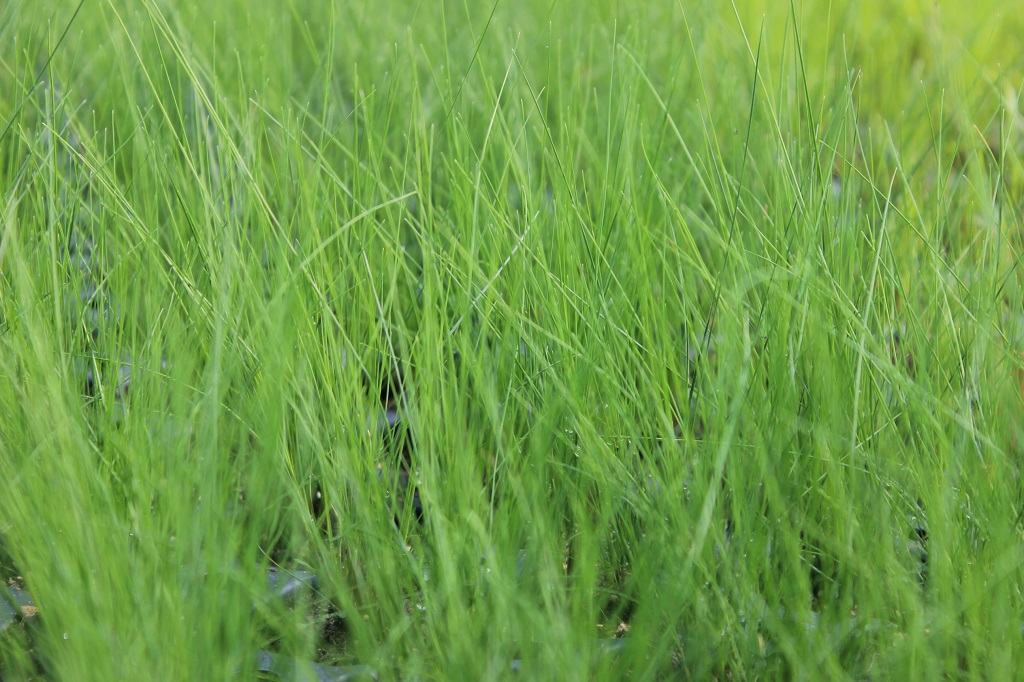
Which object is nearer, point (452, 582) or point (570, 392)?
point (452, 582)

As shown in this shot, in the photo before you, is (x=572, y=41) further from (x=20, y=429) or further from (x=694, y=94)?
(x=20, y=429)

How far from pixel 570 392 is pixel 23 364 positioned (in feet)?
2.19

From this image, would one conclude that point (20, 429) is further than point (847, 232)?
No

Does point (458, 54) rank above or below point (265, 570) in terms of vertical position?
above

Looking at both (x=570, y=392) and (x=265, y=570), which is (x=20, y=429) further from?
(x=570, y=392)

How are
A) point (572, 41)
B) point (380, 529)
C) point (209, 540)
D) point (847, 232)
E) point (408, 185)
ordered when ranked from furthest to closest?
1. point (572, 41)
2. point (408, 185)
3. point (847, 232)
4. point (380, 529)
5. point (209, 540)

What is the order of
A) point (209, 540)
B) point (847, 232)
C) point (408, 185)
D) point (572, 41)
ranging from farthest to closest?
point (572, 41) < point (408, 185) < point (847, 232) < point (209, 540)

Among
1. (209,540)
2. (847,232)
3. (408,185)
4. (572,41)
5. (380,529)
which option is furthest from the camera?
(572,41)

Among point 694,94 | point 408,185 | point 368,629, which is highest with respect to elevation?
point 694,94

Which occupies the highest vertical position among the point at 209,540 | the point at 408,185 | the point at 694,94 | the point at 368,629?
the point at 694,94

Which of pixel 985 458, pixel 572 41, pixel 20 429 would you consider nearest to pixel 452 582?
pixel 20 429

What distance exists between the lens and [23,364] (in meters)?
1.08

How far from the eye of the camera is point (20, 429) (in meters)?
1.05

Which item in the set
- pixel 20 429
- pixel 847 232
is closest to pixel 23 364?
pixel 20 429
